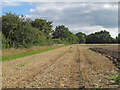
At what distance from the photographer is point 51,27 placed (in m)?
77.8

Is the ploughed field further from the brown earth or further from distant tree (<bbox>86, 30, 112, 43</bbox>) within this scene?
distant tree (<bbox>86, 30, 112, 43</bbox>)

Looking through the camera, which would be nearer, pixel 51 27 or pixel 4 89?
pixel 4 89

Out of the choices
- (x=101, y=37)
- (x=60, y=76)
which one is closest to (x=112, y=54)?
(x=60, y=76)

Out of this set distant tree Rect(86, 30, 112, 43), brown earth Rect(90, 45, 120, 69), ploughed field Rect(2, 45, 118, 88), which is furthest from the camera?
distant tree Rect(86, 30, 112, 43)

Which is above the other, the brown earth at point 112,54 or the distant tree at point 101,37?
the distant tree at point 101,37

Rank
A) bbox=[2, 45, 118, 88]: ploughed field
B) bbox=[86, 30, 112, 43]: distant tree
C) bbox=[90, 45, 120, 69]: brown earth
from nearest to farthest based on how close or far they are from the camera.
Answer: bbox=[2, 45, 118, 88]: ploughed field
bbox=[90, 45, 120, 69]: brown earth
bbox=[86, 30, 112, 43]: distant tree

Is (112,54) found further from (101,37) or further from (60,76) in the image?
(101,37)

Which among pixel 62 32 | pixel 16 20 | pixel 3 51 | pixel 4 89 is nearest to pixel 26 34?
pixel 16 20

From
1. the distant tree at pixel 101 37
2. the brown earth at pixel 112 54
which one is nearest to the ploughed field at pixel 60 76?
the brown earth at pixel 112 54

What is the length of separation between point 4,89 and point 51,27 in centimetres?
7139

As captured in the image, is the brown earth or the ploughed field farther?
the brown earth

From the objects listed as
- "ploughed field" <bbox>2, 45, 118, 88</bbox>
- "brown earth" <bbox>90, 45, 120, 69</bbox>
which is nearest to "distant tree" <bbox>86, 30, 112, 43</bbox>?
"brown earth" <bbox>90, 45, 120, 69</bbox>

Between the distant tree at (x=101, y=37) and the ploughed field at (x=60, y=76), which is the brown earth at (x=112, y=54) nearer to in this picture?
the ploughed field at (x=60, y=76)

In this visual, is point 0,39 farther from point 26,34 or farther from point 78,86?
point 78,86
